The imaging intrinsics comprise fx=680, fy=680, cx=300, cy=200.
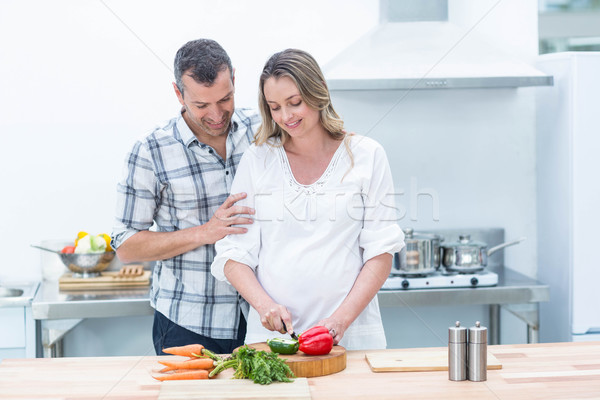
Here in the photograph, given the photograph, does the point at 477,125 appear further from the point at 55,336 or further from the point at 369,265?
the point at 55,336

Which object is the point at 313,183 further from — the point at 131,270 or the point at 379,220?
the point at 131,270

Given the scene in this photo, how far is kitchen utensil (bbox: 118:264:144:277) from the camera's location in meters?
2.91

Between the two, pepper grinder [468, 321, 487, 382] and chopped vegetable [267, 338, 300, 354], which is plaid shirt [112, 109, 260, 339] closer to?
chopped vegetable [267, 338, 300, 354]

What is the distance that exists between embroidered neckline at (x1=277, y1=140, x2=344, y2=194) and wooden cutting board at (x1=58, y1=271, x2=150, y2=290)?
126cm

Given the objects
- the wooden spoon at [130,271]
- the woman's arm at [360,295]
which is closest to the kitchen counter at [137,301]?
the wooden spoon at [130,271]

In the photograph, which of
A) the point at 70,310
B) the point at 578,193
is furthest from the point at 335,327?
the point at 578,193

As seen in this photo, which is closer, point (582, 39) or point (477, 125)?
point (477, 125)

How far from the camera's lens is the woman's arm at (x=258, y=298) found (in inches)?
66.3

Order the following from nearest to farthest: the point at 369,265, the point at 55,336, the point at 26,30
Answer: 1. the point at 369,265
2. the point at 55,336
3. the point at 26,30

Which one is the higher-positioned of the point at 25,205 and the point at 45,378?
the point at 25,205

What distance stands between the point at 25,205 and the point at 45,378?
1715 mm

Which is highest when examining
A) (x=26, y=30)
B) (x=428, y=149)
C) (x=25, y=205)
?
(x=26, y=30)

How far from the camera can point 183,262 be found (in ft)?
6.58

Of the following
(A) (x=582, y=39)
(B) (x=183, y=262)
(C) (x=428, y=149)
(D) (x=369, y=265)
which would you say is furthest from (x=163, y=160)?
(A) (x=582, y=39)
